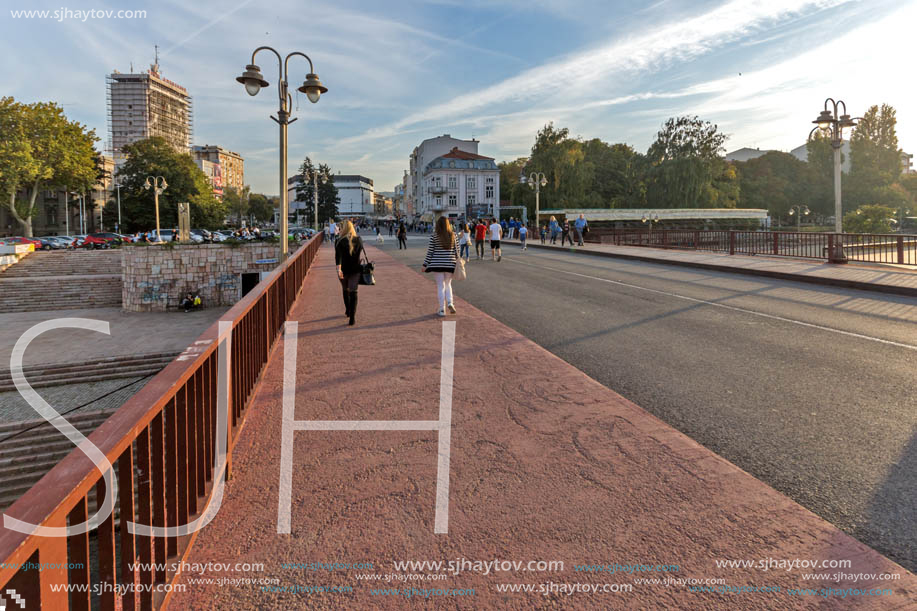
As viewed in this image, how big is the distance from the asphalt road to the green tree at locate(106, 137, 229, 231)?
6673 cm

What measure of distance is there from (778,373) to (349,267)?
6.07 meters

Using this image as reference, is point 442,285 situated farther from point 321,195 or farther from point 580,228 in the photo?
point 321,195

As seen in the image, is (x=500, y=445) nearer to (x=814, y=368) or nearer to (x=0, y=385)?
(x=814, y=368)

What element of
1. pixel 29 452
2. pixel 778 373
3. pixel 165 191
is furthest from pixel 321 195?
pixel 778 373

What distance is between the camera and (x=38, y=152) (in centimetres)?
5500

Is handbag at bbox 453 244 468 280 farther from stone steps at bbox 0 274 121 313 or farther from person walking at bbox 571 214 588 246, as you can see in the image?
stone steps at bbox 0 274 121 313

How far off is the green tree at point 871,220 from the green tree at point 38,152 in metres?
69.4

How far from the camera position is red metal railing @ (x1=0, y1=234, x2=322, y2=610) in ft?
4.50

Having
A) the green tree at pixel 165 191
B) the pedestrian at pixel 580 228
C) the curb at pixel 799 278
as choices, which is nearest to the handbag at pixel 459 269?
the curb at pixel 799 278

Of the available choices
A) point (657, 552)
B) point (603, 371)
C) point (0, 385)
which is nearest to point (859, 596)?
point (657, 552)

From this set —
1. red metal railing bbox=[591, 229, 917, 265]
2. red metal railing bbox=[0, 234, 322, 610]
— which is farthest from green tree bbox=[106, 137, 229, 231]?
red metal railing bbox=[0, 234, 322, 610]

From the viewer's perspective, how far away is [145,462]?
2090 mm

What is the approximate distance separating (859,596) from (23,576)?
3002 mm

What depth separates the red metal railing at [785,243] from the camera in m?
18.4
